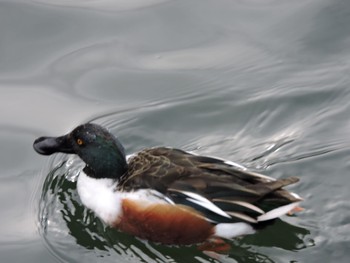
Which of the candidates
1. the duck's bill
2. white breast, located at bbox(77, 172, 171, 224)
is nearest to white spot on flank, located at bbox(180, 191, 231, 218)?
white breast, located at bbox(77, 172, 171, 224)

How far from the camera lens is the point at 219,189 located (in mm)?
7117

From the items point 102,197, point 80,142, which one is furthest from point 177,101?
point 102,197

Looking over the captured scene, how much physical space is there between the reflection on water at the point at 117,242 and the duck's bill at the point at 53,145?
508mm

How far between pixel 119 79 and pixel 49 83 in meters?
0.74

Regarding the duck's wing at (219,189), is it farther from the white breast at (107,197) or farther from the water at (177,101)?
the water at (177,101)

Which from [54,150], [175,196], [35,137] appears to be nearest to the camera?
[175,196]

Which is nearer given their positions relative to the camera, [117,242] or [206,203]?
[206,203]

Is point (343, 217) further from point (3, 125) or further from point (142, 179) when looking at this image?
point (3, 125)

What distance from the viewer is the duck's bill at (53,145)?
25.6ft

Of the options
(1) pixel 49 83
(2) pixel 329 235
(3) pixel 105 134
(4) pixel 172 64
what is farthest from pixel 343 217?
(1) pixel 49 83

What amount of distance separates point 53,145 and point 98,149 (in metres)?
0.49

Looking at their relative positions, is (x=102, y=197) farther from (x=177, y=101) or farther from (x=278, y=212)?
(x=177, y=101)

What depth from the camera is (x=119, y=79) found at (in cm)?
945

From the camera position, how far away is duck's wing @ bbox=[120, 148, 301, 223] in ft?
23.2
